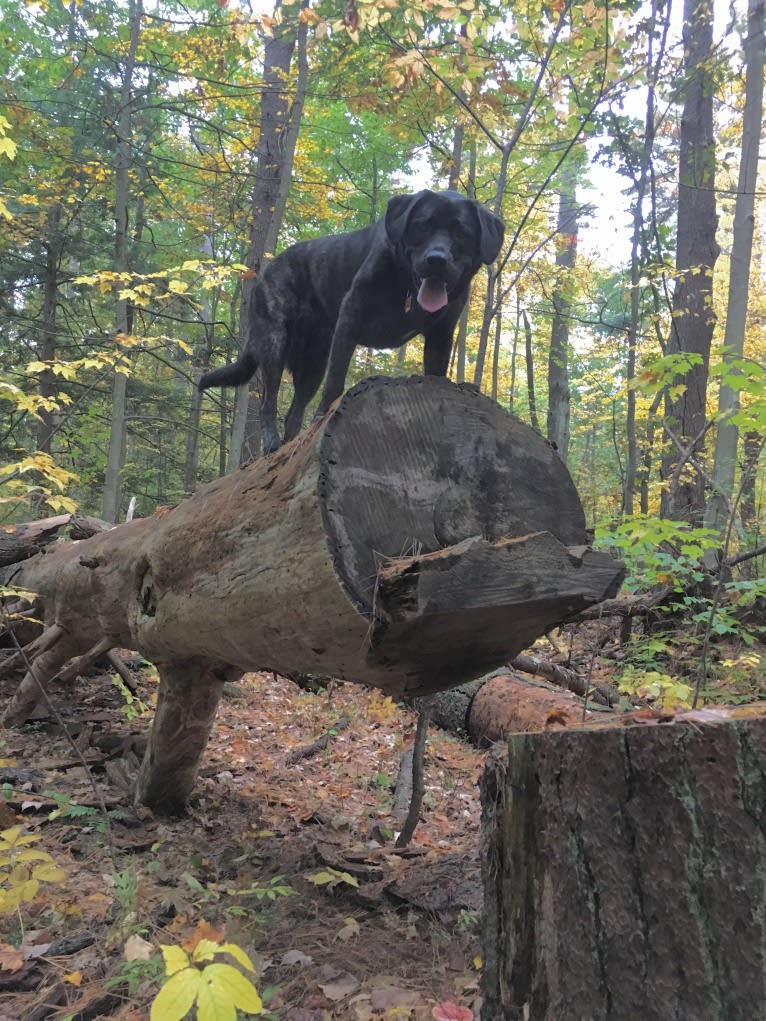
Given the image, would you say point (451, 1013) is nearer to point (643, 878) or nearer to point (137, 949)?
point (643, 878)

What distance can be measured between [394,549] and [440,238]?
1574 mm

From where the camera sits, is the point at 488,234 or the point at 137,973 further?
the point at 488,234

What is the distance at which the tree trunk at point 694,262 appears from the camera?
26.1ft

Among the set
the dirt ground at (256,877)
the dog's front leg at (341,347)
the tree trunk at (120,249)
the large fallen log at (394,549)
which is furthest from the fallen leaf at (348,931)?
the tree trunk at (120,249)

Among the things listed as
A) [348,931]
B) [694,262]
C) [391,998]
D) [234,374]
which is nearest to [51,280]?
[234,374]

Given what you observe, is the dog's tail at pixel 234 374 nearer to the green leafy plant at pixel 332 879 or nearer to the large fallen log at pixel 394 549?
the large fallen log at pixel 394 549

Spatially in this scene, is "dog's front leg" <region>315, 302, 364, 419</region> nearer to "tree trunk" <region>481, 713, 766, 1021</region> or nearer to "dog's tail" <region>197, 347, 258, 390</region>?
"dog's tail" <region>197, 347, 258, 390</region>

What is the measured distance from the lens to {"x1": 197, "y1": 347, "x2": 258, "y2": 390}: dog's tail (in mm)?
3924

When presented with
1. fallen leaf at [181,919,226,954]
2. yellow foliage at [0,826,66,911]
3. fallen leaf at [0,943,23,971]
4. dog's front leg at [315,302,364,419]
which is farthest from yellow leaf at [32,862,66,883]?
dog's front leg at [315,302,364,419]

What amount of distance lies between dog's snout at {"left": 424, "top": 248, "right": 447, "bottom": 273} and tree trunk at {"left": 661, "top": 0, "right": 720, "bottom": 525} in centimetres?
570

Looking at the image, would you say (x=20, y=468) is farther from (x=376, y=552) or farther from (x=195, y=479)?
(x=195, y=479)

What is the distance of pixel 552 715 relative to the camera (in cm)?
173

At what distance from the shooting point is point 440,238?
2.83 meters

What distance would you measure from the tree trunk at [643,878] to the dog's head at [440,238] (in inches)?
77.3
